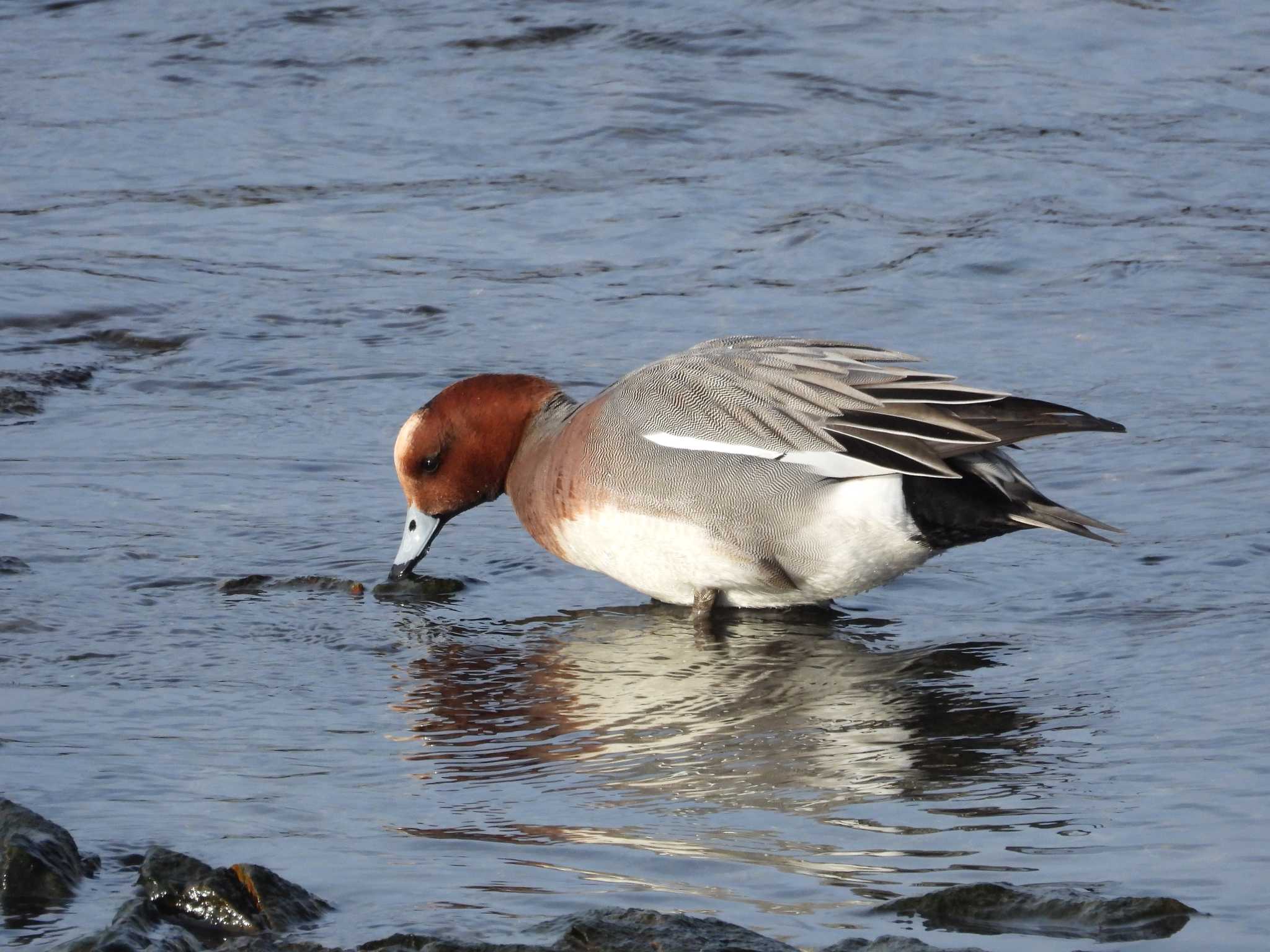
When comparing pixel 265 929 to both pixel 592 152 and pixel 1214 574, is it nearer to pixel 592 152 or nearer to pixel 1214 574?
pixel 1214 574

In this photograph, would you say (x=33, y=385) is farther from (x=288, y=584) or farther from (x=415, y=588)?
(x=415, y=588)

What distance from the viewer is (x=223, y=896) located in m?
2.97

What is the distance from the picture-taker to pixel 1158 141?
984 centimetres

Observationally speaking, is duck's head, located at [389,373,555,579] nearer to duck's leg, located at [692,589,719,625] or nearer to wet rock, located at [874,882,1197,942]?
duck's leg, located at [692,589,719,625]

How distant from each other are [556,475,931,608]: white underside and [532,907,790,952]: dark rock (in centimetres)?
205

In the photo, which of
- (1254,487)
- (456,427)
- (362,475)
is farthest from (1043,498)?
(362,475)

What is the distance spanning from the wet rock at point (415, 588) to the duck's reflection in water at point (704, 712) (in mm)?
283

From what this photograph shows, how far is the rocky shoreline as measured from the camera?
2.84 m

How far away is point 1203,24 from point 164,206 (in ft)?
20.4

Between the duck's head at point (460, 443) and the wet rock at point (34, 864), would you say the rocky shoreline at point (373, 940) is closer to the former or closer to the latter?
the wet rock at point (34, 864)

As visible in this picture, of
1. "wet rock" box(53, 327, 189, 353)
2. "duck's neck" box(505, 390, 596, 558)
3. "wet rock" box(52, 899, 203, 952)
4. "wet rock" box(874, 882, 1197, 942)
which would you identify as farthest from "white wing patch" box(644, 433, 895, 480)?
"wet rock" box(53, 327, 189, 353)

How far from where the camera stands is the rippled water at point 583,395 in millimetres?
3520

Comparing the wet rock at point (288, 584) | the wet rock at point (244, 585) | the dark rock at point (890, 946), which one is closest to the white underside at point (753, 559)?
the wet rock at point (288, 584)

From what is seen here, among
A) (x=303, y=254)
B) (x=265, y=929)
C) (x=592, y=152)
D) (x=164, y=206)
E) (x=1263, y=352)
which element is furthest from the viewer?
(x=592, y=152)
